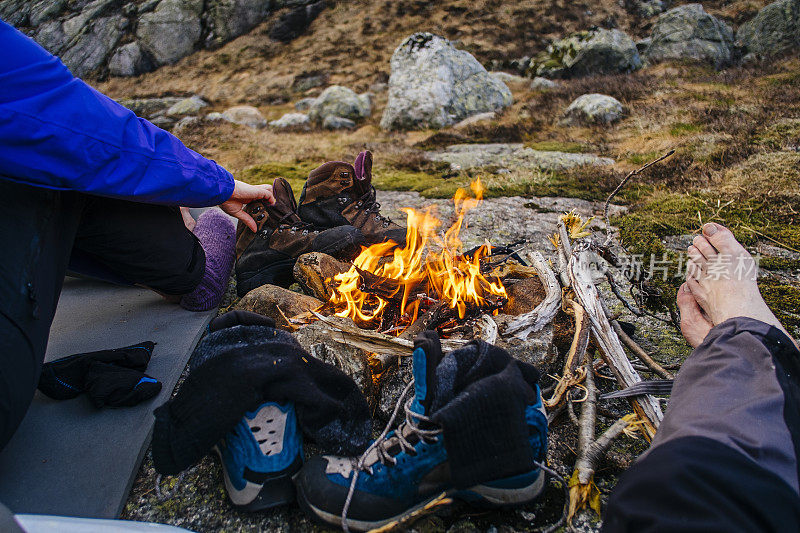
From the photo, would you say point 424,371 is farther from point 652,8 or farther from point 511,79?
point 652,8

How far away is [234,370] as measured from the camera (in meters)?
1.63

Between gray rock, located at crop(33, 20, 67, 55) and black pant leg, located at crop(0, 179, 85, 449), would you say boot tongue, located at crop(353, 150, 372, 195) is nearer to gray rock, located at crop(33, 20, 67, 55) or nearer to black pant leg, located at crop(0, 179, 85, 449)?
black pant leg, located at crop(0, 179, 85, 449)

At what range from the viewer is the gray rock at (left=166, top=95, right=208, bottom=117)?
1875 centimetres

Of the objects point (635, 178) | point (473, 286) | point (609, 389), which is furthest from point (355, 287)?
point (635, 178)

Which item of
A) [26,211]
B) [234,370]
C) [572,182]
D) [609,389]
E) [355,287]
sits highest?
[26,211]

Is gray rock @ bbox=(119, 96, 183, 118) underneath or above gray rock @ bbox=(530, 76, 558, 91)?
underneath

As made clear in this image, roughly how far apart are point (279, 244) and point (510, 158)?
5752mm

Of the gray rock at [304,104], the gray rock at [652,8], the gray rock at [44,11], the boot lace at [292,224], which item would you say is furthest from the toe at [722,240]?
the gray rock at [44,11]

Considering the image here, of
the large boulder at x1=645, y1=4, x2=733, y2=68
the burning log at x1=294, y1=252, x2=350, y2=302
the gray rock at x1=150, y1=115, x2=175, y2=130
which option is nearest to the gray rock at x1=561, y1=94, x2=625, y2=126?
the large boulder at x1=645, y1=4, x2=733, y2=68

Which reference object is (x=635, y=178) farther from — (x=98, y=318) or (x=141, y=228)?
(x=98, y=318)

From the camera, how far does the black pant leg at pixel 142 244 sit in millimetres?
2445

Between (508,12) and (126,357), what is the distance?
28266 millimetres

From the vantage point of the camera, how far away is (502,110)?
12625 millimetres

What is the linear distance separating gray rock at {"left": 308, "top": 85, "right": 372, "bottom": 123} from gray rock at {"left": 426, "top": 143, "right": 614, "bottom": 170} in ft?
22.3
